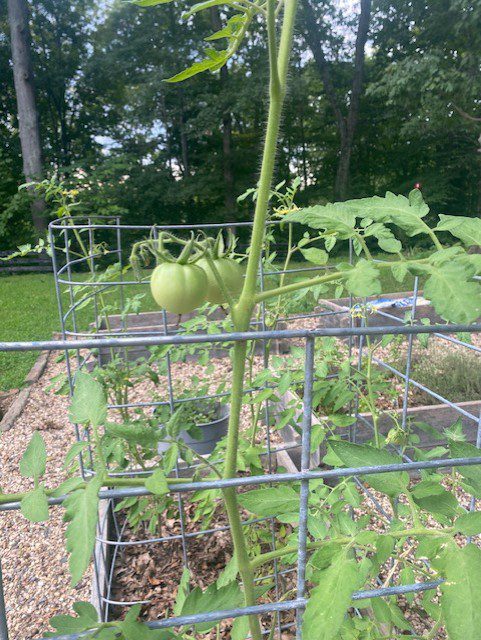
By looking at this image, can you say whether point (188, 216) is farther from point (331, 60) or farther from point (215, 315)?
point (215, 315)

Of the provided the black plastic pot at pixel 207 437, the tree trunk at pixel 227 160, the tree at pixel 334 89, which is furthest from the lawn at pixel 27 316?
the tree at pixel 334 89

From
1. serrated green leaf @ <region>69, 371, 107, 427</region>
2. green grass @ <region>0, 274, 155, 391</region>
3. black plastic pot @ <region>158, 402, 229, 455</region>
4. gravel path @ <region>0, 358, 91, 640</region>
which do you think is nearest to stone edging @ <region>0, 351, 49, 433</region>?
green grass @ <region>0, 274, 155, 391</region>

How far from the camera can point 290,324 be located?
4.89m

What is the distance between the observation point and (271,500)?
0.68 metres

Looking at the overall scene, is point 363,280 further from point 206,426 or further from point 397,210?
point 206,426

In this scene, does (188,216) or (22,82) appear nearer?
(22,82)

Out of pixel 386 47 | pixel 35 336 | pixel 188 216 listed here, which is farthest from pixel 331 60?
pixel 35 336

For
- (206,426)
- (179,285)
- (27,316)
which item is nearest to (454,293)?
(179,285)

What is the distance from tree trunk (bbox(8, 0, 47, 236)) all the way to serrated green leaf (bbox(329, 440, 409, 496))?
1055cm

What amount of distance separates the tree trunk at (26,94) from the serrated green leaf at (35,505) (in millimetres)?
10463

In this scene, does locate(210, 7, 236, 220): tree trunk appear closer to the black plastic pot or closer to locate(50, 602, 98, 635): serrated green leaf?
the black plastic pot

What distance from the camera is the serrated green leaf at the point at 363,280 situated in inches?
22.0

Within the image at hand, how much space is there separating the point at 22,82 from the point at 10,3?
1.53 meters

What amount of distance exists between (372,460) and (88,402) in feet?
1.27
